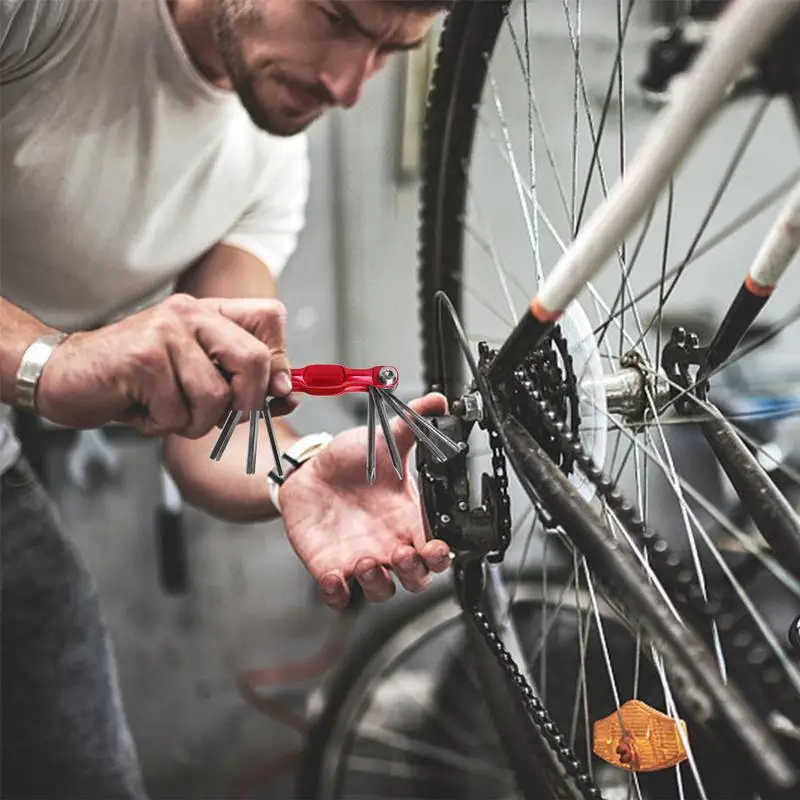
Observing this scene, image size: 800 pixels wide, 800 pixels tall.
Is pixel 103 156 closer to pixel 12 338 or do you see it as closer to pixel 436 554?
pixel 12 338

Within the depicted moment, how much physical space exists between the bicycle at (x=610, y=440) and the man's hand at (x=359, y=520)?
2cm

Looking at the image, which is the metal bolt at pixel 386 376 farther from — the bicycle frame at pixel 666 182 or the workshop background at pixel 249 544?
the workshop background at pixel 249 544

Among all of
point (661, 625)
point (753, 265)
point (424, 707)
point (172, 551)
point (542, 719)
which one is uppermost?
point (753, 265)

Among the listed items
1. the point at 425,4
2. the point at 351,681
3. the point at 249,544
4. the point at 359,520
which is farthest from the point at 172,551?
the point at 425,4

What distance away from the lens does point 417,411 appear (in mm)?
440

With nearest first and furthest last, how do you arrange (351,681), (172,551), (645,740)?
(645,740), (351,681), (172,551)

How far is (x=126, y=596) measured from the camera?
1.15 metres

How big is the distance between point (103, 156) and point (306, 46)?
0.44 ft

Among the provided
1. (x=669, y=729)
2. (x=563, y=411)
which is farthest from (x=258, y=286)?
(x=669, y=729)

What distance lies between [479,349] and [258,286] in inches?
8.9

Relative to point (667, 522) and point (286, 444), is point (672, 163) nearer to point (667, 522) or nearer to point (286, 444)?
point (286, 444)

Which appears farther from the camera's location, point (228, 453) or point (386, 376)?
point (228, 453)

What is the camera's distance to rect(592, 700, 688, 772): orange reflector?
0.41 metres

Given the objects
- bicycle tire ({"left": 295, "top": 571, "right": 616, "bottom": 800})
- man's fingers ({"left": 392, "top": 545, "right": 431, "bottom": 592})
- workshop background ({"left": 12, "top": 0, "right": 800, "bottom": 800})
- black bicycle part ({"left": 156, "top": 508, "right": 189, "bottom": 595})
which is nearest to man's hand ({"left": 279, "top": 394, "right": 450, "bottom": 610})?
man's fingers ({"left": 392, "top": 545, "right": 431, "bottom": 592})
